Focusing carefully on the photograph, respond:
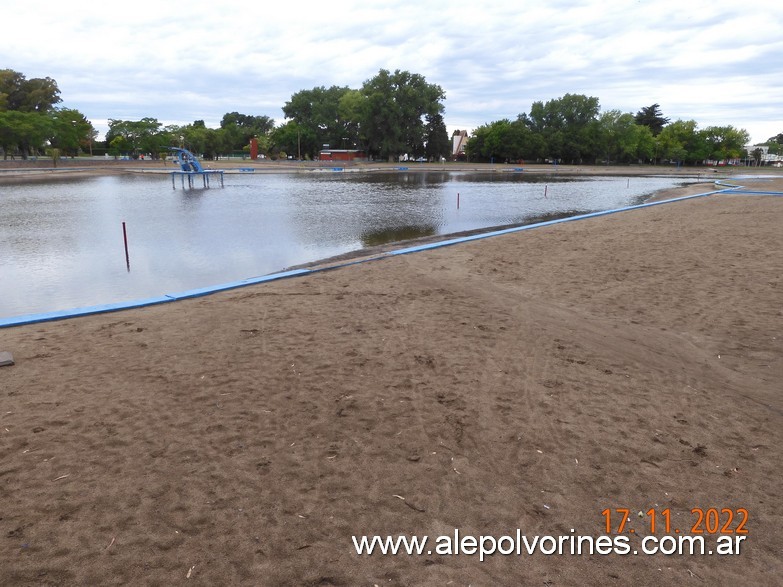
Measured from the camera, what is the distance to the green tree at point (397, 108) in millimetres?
89750

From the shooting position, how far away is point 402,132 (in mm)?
91500

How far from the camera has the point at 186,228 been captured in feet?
59.3

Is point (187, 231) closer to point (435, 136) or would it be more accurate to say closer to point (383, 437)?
point (383, 437)

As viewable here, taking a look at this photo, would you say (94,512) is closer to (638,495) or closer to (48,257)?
(638,495)

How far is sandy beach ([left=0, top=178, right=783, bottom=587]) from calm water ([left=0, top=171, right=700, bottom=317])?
141 inches

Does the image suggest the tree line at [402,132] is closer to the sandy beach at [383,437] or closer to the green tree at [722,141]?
the green tree at [722,141]

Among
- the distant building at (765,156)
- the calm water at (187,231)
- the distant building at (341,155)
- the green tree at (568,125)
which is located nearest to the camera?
the calm water at (187,231)

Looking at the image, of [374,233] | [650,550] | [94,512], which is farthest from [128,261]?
[650,550]

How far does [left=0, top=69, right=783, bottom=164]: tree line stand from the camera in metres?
85.6

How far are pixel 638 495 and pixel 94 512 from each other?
3693 mm
